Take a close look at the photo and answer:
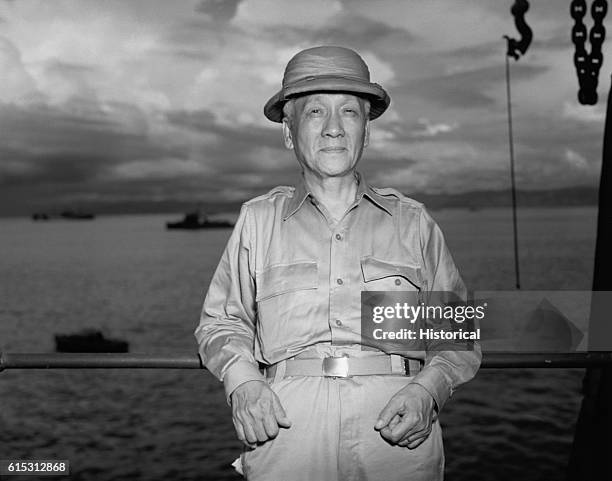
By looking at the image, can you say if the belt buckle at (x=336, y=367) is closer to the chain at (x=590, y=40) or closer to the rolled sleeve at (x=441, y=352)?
the rolled sleeve at (x=441, y=352)

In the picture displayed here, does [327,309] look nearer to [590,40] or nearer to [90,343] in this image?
[590,40]

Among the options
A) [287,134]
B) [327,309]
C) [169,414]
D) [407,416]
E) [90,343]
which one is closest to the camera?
[407,416]

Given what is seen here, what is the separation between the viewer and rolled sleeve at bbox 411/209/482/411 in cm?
210

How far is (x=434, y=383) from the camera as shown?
209cm

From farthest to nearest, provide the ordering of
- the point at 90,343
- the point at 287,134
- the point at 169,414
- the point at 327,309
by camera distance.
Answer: the point at 90,343 < the point at 169,414 < the point at 287,134 < the point at 327,309

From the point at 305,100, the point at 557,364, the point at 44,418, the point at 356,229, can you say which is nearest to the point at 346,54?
the point at 305,100

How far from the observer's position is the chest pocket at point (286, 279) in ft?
7.22

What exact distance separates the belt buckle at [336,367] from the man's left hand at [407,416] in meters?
0.18

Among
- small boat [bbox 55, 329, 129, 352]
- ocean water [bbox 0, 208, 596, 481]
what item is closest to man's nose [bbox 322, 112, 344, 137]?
ocean water [bbox 0, 208, 596, 481]

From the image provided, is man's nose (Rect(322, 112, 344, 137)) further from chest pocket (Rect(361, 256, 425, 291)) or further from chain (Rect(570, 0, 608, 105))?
chain (Rect(570, 0, 608, 105))

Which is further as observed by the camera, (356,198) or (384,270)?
(356,198)

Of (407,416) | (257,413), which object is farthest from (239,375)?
(407,416)

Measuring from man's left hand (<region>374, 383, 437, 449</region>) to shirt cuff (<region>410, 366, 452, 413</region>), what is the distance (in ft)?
0.04

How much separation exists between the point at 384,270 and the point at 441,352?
1.10 ft
